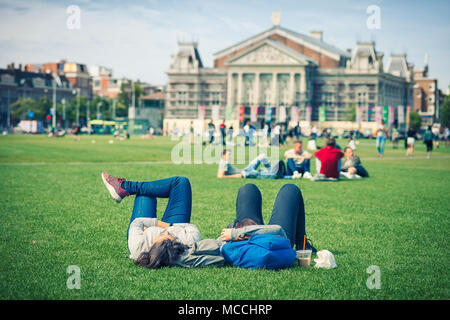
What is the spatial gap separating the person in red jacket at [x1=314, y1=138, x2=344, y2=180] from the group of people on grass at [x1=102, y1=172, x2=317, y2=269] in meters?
9.73

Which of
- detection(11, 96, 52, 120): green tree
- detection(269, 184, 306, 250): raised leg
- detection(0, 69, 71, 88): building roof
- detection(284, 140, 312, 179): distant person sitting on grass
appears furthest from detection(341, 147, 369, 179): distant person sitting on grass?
detection(0, 69, 71, 88): building roof

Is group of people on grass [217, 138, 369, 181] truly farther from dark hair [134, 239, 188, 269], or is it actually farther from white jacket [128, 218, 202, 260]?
dark hair [134, 239, 188, 269]

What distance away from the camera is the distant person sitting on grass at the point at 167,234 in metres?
6.07

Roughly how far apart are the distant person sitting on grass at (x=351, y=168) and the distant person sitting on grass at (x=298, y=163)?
53.2 inches

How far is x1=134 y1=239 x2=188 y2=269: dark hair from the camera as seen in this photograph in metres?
6.00

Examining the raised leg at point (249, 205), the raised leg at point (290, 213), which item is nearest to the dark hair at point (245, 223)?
the raised leg at point (249, 205)

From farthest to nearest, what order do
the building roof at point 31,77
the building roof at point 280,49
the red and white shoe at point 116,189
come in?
1. the building roof at point 31,77
2. the building roof at point 280,49
3. the red and white shoe at point 116,189

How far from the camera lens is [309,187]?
1541 cm

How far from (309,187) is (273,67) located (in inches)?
3693

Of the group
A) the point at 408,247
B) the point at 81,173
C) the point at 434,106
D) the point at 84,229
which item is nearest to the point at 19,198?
the point at 84,229

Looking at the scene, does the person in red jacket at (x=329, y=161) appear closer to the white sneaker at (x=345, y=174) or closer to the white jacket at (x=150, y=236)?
the white sneaker at (x=345, y=174)
